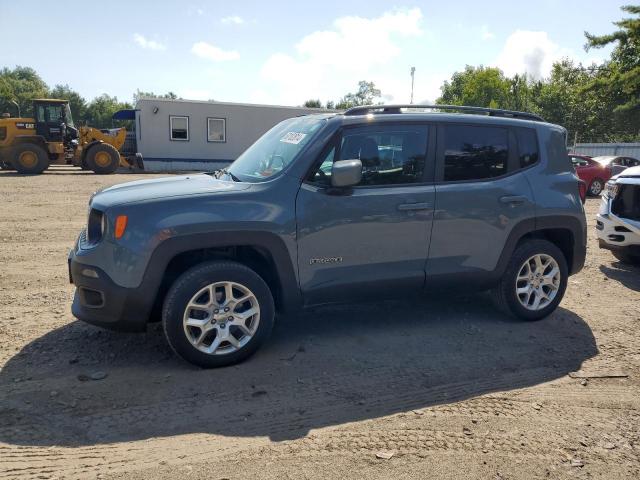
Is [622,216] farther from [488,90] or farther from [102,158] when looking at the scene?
[488,90]

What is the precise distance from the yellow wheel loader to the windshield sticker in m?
18.9

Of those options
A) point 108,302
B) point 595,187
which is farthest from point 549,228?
point 595,187

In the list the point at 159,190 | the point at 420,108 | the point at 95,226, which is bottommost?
the point at 95,226

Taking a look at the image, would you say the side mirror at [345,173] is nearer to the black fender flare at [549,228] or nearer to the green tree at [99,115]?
the black fender flare at [549,228]

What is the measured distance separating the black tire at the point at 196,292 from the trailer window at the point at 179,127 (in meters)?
22.2

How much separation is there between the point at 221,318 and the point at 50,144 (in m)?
20.6

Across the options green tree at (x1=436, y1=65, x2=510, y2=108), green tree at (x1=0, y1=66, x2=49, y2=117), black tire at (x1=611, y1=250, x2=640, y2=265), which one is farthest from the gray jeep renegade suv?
green tree at (x1=0, y1=66, x2=49, y2=117)

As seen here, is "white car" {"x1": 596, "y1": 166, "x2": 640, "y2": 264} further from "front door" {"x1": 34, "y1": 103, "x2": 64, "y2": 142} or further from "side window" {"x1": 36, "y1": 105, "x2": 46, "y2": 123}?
"side window" {"x1": 36, "y1": 105, "x2": 46, "y2": 123}

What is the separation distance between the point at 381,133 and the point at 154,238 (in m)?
2.01

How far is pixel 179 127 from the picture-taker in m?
24.6

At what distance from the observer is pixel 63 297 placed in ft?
17.3

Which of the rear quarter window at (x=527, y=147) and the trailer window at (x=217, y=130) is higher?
the trailer window at (x=217, y=130)

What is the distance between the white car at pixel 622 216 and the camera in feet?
21.6

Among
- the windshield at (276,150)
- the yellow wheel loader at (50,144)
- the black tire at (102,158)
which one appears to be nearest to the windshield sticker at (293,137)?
the windshield at (276,150)
